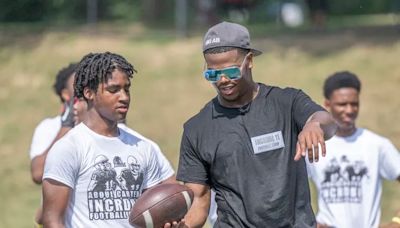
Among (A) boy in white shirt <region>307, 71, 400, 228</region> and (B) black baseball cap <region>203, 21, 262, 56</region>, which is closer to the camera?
(B) black baseball cap <region>203, 21, 262, 56</region>

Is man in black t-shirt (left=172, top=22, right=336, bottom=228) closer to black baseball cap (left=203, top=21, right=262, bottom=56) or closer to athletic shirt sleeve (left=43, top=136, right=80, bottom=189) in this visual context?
black baseball cap (left=203, top=21, right=262, bottom=56)

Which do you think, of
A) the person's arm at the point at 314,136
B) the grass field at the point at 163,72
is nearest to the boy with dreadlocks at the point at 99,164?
the person's arm at the point at 314,136

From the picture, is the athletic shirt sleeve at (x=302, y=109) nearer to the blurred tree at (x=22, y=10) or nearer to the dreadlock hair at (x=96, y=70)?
the dreadlock hair at (x=96, y=70)

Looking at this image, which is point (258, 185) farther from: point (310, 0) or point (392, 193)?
point (310, 0)

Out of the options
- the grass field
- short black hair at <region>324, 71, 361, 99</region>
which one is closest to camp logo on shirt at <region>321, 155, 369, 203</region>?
short black hair at <region>324, 71, 361, 99</region>

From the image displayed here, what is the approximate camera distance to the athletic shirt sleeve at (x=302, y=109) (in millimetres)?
6460

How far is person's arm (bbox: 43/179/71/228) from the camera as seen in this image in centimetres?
649

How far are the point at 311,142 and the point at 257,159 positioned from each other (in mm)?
591

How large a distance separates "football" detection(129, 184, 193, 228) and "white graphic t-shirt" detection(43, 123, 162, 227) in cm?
20

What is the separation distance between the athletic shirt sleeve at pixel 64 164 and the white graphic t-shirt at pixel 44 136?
2543 mm

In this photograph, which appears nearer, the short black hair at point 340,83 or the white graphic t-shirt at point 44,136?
the white graphic t-shirt at point 44,136

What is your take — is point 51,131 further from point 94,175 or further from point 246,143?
point 246,143

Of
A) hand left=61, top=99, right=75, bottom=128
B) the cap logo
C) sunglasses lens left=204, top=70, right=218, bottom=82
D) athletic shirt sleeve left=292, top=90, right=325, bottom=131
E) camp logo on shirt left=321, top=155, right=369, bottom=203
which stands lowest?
camp logo on shirt left=321, top=155, right=369, bottom=203

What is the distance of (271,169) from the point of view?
6.46m
